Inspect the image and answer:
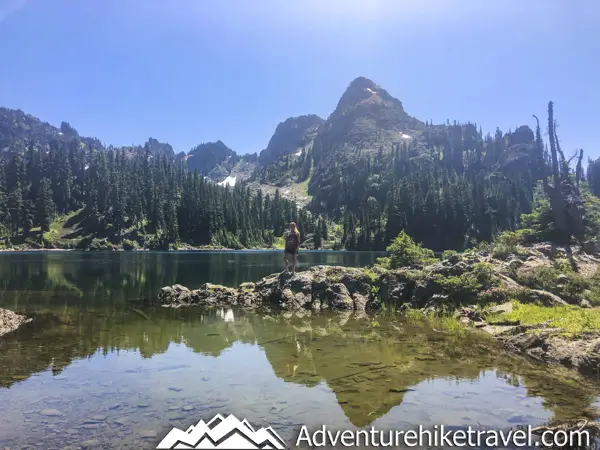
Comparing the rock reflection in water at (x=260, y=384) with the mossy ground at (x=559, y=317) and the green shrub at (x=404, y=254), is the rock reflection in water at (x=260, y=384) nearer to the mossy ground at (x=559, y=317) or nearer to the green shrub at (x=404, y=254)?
the mossy ground at (x=559, y=317)

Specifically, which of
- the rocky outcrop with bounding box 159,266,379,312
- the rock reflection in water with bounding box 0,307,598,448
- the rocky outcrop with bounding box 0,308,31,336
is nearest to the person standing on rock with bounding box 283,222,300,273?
the rocky outcrop with bounding box 159,266,379,312

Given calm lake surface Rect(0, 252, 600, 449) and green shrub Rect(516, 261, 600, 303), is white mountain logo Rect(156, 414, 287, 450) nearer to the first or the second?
calm lake surface Rect(0, 252, 600, 449)

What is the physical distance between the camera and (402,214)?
198250 mm

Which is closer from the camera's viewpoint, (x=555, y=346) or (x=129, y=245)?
(x=555, y=346)

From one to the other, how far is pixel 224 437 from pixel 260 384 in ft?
13.5

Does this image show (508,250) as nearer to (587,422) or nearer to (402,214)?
(587,422)

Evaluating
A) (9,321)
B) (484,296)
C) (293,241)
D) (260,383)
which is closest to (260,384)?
(260,383)

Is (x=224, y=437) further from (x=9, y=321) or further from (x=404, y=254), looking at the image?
(x=404, y=254)

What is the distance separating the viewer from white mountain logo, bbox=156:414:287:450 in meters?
7.76

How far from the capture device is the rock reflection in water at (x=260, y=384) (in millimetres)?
9344

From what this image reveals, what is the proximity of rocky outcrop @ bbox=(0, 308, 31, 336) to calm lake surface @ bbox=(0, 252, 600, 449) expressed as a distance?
0.87 metres

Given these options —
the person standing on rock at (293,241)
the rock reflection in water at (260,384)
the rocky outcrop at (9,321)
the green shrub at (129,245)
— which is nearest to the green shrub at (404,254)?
the person standing on rock at (293,241)

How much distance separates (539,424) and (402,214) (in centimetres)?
19496

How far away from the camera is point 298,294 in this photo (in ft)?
102
